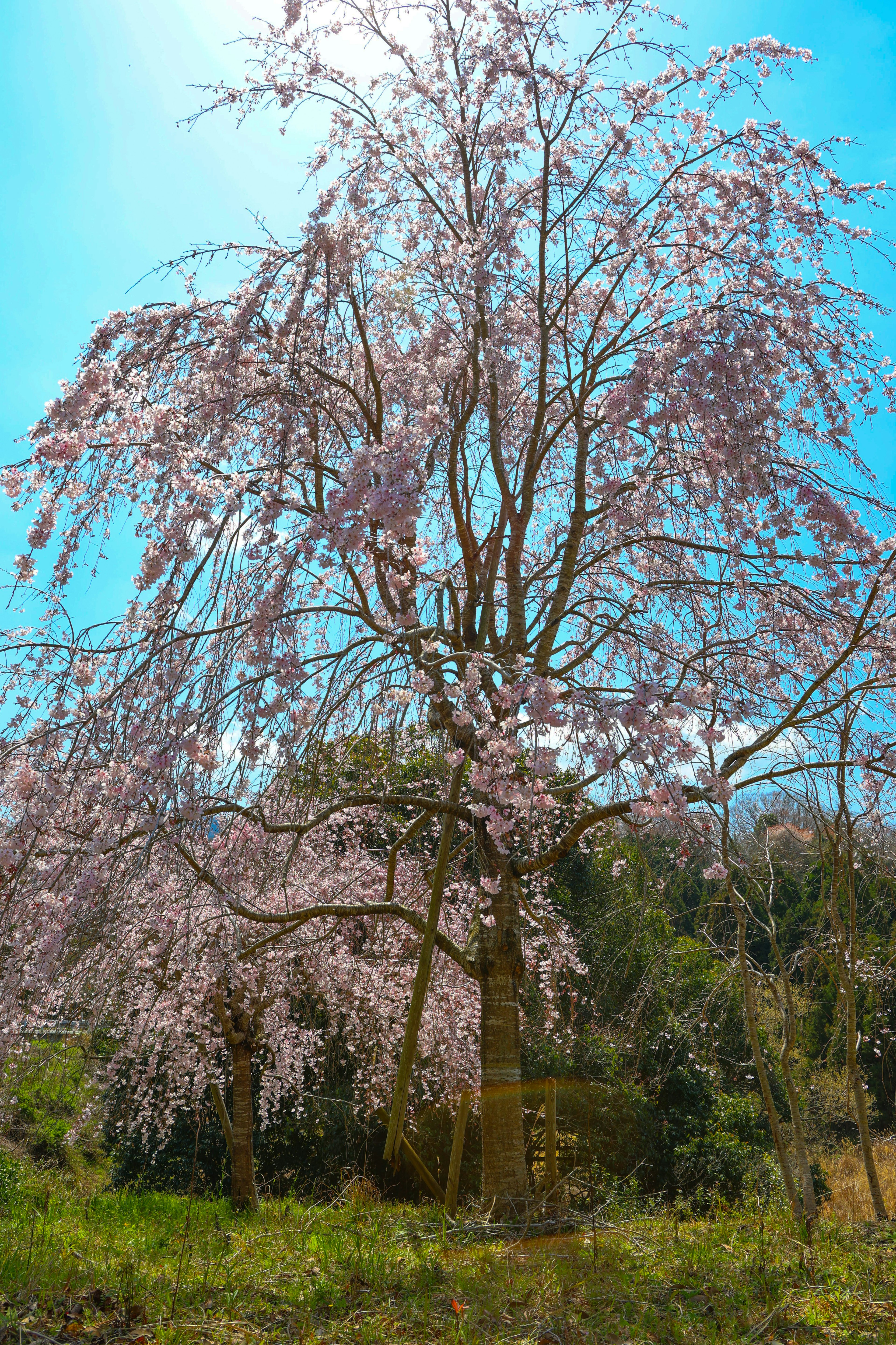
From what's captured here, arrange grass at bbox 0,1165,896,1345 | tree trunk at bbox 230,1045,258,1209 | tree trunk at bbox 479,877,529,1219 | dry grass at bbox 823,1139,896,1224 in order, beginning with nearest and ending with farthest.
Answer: grass at bbox 0,1165,896,1345 → tree trunk at bbox 479,877,529,1219 → tree trunk at bbox 230,1045,258,1209 → dry grass at bbox 823,1139,896,1224

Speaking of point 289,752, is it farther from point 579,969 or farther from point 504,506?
point 579,969

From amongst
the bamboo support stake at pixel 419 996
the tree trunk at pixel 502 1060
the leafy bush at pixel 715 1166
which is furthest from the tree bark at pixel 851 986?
the leafy bush at pixel 715 1166

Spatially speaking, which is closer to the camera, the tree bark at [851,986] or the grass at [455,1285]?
the grass at [455,1285]

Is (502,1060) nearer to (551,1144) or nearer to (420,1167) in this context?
(551,1144)

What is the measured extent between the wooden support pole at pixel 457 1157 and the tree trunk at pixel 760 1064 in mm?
2329

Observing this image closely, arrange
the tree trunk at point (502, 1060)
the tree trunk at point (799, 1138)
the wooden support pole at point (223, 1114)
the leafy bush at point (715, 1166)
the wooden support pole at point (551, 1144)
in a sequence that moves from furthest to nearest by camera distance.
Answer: the leafy bush at point (715, 1166) < the wooden support pole at point (223, 1114) < the wooden support pole at point (551, 1144) < the tree trunk at point (799, 1138) < the tree trunk at point (502, 1060)

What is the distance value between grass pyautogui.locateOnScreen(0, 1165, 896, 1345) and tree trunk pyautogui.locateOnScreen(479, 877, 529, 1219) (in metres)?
0.39

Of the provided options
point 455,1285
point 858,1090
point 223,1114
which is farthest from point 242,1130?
point 455,1285

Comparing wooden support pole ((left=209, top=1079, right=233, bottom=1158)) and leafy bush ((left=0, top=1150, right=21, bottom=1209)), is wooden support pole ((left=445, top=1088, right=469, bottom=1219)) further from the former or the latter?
leafy bush ((left=0, top=1150, right=21, bottom=1209))

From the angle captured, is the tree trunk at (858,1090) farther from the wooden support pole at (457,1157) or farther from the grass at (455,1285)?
the wooden support pole at (457,1157)

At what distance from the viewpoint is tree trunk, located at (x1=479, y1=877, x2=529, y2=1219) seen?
5.30 metres

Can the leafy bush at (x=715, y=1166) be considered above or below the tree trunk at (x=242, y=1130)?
below

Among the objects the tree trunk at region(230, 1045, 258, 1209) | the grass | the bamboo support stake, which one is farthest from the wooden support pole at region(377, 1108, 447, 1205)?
the grass

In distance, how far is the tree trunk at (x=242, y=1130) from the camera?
8.59 meters
